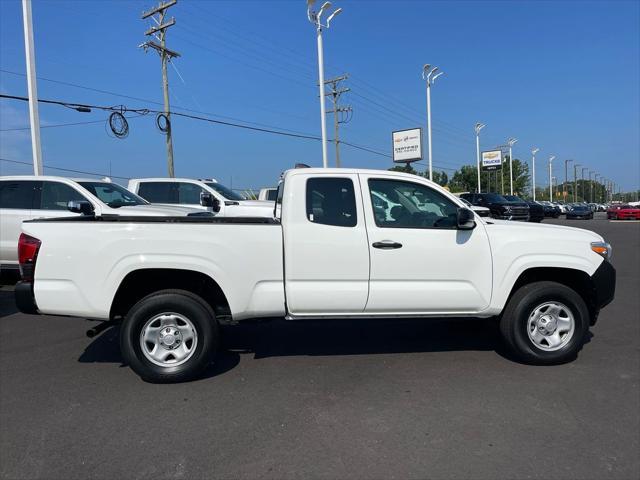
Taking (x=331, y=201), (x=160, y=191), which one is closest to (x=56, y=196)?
(x=160, y=191)

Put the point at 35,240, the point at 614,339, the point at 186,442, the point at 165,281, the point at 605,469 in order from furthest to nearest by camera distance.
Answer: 1. the point at 614,339
2. the point at 165,281
3. the point at 35,240
4. the point at 186,442
5. the point at 605,469

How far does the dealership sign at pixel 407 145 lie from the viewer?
123 ft

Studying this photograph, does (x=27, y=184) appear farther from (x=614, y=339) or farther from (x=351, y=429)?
(x=614, y=339)

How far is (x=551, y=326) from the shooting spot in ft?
14.9

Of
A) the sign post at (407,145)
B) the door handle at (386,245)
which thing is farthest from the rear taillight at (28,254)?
the sign post at (407,145)

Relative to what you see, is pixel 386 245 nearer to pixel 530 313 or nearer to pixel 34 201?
pixel 530 313

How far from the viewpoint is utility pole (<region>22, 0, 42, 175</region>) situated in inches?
476

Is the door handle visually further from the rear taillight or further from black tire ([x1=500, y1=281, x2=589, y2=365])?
the rear taillight

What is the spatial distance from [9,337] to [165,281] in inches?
113

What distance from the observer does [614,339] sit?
211 inches

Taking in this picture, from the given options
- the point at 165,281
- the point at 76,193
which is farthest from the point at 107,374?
the point at 76,193

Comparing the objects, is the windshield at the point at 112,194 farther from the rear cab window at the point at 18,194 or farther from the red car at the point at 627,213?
the red car at the point at 627,213

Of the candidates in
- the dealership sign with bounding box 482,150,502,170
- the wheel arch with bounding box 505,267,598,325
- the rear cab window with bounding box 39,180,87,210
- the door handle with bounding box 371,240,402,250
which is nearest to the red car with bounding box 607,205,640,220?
the dealership sign with bounding box 482,150,502,170

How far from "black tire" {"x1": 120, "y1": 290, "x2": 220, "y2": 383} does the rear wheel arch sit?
0.63 ft
